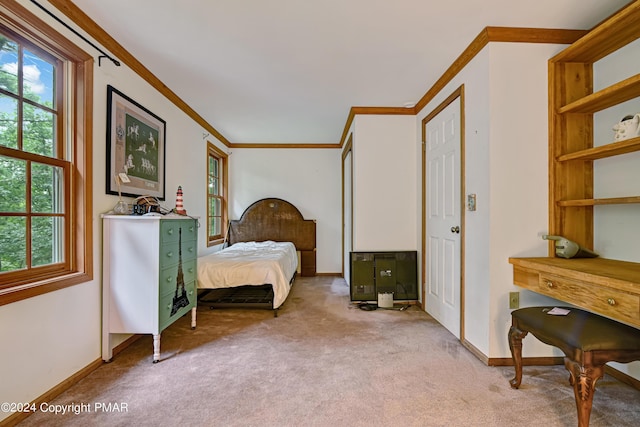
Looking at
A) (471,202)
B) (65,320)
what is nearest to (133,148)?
(65,320)

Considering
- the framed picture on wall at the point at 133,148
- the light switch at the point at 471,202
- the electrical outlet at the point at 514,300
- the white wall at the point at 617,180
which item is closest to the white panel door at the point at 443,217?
the light switch at the point at 471,202

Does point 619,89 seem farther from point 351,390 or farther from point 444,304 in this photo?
point 351,390

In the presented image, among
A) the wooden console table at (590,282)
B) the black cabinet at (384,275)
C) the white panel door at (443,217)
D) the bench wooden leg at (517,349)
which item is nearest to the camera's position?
the wooden console table at (590,282)

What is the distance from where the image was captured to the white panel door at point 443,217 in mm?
2621

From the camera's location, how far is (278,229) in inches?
209

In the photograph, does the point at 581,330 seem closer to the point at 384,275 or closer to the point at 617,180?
the point at 617,180

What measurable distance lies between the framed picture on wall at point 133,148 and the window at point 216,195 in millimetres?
1553

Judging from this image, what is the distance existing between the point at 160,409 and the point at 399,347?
5.56ft

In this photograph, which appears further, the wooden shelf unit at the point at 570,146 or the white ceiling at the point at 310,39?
the wooden shelf unit at the point at 570,146

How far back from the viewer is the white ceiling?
1866 millimetres

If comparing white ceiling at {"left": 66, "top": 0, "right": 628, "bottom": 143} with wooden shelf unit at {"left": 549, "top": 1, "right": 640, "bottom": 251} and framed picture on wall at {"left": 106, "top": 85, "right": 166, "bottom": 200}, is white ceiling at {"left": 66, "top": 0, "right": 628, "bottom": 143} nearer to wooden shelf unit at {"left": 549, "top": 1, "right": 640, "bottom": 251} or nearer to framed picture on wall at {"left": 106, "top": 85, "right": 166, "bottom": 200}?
wooden shelf unit at {"left": 549, "top": 1, "right": 640, "bottom": 251}

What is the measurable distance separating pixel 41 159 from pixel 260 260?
202cm

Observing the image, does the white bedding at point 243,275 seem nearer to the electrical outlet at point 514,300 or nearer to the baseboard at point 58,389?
the baseboard at point 58,389

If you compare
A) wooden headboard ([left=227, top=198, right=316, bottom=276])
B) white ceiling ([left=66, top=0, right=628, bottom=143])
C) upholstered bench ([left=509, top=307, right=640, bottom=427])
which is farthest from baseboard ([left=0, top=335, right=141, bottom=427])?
wooden headboard ([left=227, top=198, right=316, bottom=276])
